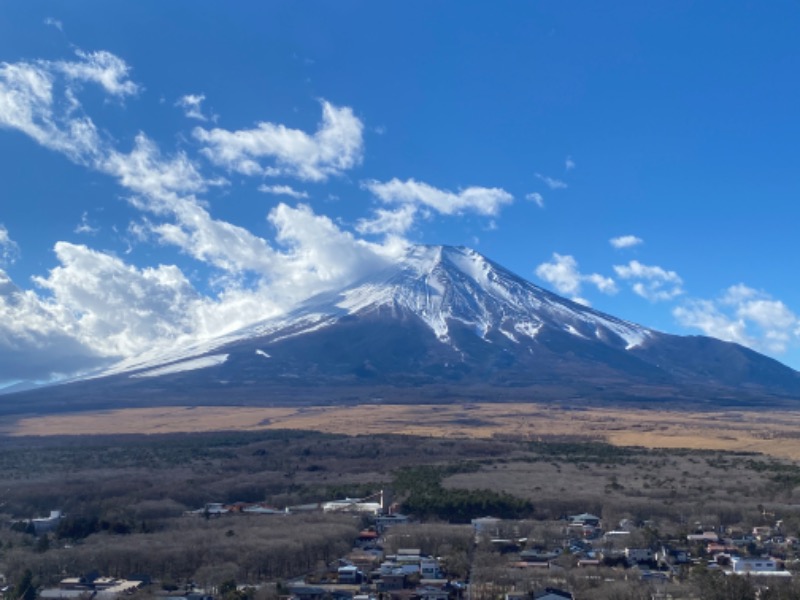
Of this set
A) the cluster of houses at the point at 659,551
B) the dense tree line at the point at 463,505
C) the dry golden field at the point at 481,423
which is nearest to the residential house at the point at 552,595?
the cluster of houses at the point at 659,551

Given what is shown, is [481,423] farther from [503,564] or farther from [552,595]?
[552,595]

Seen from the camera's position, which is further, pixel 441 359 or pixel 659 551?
pixel 441 359

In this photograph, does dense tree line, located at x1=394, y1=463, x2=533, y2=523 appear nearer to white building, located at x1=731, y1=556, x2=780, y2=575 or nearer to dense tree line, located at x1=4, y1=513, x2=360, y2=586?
dense tree line, located at x1=4, y1=513, x2=360, y2=586

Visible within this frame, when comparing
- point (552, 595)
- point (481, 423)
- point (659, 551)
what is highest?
point (481, 423)

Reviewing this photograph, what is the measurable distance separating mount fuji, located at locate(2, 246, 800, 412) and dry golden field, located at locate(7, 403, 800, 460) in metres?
10.4

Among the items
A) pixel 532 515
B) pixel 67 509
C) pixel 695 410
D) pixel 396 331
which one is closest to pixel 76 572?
pixel 67 509

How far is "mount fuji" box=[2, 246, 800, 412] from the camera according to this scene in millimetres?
119625

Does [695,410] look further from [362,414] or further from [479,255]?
[479,255]

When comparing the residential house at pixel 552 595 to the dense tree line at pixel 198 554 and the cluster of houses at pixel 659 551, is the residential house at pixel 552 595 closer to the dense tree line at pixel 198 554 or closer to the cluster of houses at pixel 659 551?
the cluster of houses at pixel 659 551

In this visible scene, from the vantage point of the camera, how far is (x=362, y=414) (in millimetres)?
96062

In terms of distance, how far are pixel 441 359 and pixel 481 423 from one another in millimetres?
56002

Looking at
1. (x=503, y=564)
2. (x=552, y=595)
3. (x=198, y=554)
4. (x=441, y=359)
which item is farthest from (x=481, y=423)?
(x=552, y=595)

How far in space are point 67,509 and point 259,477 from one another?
12127mm

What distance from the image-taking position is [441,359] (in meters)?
144
